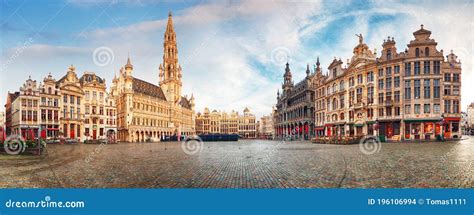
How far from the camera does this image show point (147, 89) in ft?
212

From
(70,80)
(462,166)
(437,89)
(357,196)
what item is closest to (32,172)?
(357,196)

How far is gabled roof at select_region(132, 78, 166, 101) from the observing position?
60.3 m

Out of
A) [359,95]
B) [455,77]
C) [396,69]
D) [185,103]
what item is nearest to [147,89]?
[185,103]

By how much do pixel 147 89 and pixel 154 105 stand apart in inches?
178

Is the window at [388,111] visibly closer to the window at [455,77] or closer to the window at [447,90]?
the window at [447,90]

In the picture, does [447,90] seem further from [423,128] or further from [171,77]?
[171,77]

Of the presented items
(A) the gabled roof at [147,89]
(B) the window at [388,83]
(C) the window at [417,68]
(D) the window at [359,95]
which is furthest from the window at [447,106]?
(A) the gabled roof at [147,89]

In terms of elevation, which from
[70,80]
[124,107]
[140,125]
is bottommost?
[140,125]

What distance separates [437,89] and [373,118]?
6308 mm

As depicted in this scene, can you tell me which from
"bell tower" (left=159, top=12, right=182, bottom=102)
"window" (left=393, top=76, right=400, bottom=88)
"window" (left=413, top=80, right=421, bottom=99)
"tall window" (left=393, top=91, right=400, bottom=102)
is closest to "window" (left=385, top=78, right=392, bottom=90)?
"window" (left=393, top=76, right=400, bottom=88)

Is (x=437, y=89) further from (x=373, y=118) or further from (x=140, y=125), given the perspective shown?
(x=140, y=125)

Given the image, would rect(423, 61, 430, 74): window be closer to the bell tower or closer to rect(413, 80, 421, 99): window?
rect(413, 80, 421, 99): window

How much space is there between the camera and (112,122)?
48406 millimetres

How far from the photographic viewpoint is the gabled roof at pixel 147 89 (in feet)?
198
